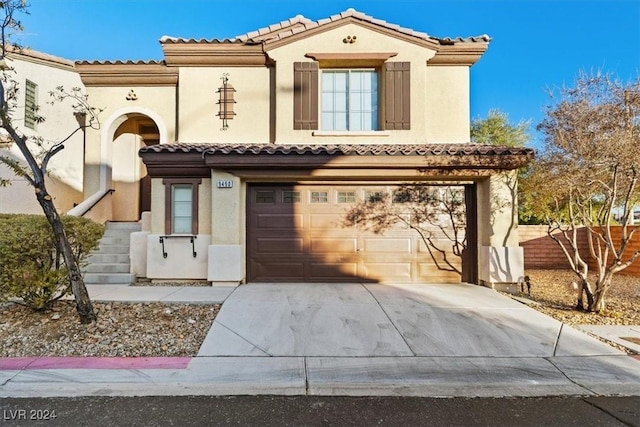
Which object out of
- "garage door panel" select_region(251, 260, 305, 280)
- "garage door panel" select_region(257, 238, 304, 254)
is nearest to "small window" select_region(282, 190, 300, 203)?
"garage door panel" select_region(257, 238, 304, 254)

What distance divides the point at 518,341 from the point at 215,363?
4.40 m

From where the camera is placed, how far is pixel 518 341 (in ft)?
16.2

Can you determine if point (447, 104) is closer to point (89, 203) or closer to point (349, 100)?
point (349, 100)

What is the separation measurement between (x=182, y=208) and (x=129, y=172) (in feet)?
15.0

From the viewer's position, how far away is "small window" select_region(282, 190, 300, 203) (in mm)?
8188

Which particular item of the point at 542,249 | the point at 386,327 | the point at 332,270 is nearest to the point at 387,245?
the point at 332,270

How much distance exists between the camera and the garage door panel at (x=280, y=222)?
8.14 metres

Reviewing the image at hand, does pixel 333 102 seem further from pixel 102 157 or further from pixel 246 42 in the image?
pixel 102 157

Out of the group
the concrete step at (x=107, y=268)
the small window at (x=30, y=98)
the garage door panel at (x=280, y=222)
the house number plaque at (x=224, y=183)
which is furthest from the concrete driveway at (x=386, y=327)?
the small window at (x=30, y=98)

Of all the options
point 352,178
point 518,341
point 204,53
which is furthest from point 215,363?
point 204,53

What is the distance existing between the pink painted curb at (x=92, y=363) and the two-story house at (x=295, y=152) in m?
3.47

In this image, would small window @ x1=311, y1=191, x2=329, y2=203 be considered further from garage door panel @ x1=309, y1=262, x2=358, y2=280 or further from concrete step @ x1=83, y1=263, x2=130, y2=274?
concrete step @ x1=83, y1=263, x2=130, y2=274

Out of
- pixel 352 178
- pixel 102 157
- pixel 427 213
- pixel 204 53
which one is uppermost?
pixel 204 53

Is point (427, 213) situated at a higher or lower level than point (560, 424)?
higher
